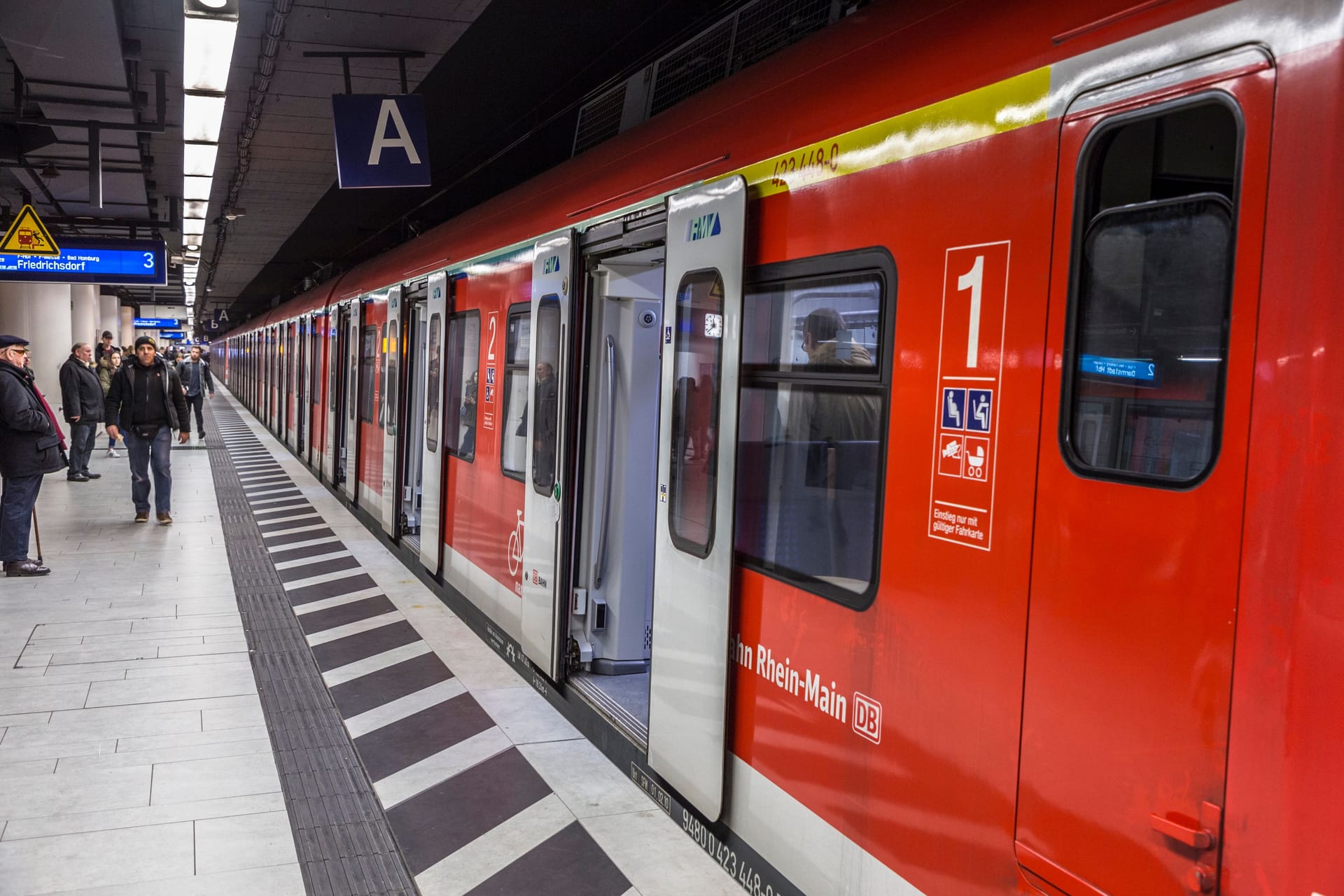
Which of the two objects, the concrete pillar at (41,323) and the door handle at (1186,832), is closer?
the door handle at (1186,832)

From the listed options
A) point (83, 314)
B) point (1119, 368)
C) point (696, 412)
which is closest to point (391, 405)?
point (696, 412)

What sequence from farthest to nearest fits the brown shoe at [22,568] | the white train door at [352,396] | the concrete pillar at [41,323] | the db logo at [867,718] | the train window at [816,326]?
1. the concrete pillar at [41,323]
2. the white train door at [352,396]
3. the brown shoe at [22,568]
4. the train window at [816,326]
5. the db logo at [867,718]

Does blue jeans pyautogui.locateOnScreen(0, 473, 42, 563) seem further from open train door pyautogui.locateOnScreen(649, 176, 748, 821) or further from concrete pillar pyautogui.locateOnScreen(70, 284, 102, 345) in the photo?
concrete pillar pyautogui.locateOnScreen(70, 284, 102, 345)

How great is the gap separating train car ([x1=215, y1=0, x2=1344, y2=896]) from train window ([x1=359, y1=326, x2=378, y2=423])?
6.95 meters

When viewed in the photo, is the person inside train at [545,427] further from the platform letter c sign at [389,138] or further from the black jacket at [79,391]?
the black jacket at [79,391]

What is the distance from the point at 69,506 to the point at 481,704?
8.25 meters

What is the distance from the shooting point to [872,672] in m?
2.74

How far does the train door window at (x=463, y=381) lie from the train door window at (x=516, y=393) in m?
0.70

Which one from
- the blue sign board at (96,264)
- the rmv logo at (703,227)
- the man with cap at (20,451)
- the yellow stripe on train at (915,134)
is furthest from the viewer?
the blue sign board at (96,264)

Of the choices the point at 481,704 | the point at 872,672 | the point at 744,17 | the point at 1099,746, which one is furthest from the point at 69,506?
the point at 1099,746

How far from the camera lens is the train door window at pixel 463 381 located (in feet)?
23.5

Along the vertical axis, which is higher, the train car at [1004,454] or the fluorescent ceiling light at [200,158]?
the fluorescent ceiling light at [200,158]

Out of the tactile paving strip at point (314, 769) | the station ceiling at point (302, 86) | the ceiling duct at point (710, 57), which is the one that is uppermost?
the station ceiling at point (302, 86)

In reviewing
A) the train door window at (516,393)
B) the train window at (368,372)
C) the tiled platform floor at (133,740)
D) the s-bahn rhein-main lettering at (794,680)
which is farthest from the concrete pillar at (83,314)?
the s-bahn rhein-main lettering at (794,680)
